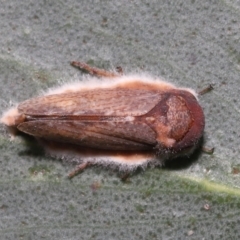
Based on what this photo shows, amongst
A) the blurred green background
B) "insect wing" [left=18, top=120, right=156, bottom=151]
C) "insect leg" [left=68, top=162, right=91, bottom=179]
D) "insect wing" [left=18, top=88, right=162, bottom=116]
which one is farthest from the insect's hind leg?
"insect leg" [left=68, top=162, right=91, bottom=179]

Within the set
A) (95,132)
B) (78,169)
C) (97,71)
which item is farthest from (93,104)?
(78,169)

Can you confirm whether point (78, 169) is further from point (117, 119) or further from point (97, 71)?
point (97, 71)

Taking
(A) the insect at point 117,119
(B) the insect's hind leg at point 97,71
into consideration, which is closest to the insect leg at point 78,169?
(A) the insect at point 117,119

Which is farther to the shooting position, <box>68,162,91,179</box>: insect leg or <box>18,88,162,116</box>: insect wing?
<box>68,162,91,179</box>: insect leg

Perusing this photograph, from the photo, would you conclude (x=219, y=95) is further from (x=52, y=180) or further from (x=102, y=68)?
(x=52, y=180)

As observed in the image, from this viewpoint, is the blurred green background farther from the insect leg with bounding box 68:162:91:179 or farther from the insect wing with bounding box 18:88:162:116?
the insect wing with bounding box 18:88:162:116

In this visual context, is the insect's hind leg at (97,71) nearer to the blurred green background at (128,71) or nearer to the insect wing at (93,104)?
the blurred green background at (128,71)
